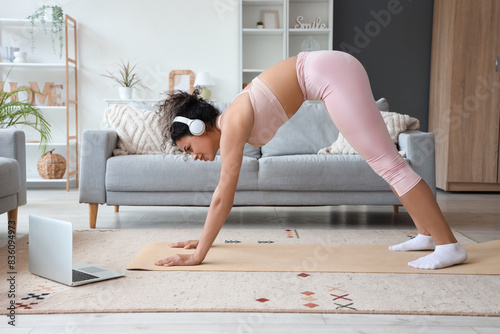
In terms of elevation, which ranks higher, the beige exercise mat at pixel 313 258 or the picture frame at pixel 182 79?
the picture frame at pixel 182 79

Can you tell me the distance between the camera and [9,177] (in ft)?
8.68

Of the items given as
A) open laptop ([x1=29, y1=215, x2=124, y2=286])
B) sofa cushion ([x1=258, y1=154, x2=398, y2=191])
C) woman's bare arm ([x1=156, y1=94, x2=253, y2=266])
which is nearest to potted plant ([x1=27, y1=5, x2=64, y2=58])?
sofa cushion ([x1=258, y1=154, x2=398, y2=191])

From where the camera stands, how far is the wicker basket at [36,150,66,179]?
16.2 ft

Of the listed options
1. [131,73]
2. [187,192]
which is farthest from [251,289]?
[131,73]


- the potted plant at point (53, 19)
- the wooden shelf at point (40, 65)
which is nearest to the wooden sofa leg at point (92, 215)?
the wooden shelf at point (40, 65)

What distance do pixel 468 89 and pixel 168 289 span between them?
3920 mm

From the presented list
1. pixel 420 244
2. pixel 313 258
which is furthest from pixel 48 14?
pixel 420 244

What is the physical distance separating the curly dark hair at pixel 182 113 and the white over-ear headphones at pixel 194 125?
0.02 metres

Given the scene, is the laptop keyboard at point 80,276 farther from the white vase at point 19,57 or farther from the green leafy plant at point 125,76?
the white vase at point 19,57

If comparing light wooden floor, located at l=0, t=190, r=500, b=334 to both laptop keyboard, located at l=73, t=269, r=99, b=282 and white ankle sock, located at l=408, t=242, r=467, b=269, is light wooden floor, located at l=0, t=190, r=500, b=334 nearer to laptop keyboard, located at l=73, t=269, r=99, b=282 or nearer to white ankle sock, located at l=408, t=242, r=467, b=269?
laptop keyboard, located at l=73, t=269, r=99, b=282

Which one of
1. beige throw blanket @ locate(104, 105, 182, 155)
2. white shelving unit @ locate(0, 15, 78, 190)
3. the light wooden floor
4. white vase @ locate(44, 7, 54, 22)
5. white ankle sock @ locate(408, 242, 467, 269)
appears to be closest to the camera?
the light wooden floor

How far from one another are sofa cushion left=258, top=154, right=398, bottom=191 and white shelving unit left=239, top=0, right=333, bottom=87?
7.57 ft

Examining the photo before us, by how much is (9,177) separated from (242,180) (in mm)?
1262

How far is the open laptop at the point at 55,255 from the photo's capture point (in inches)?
71.0
